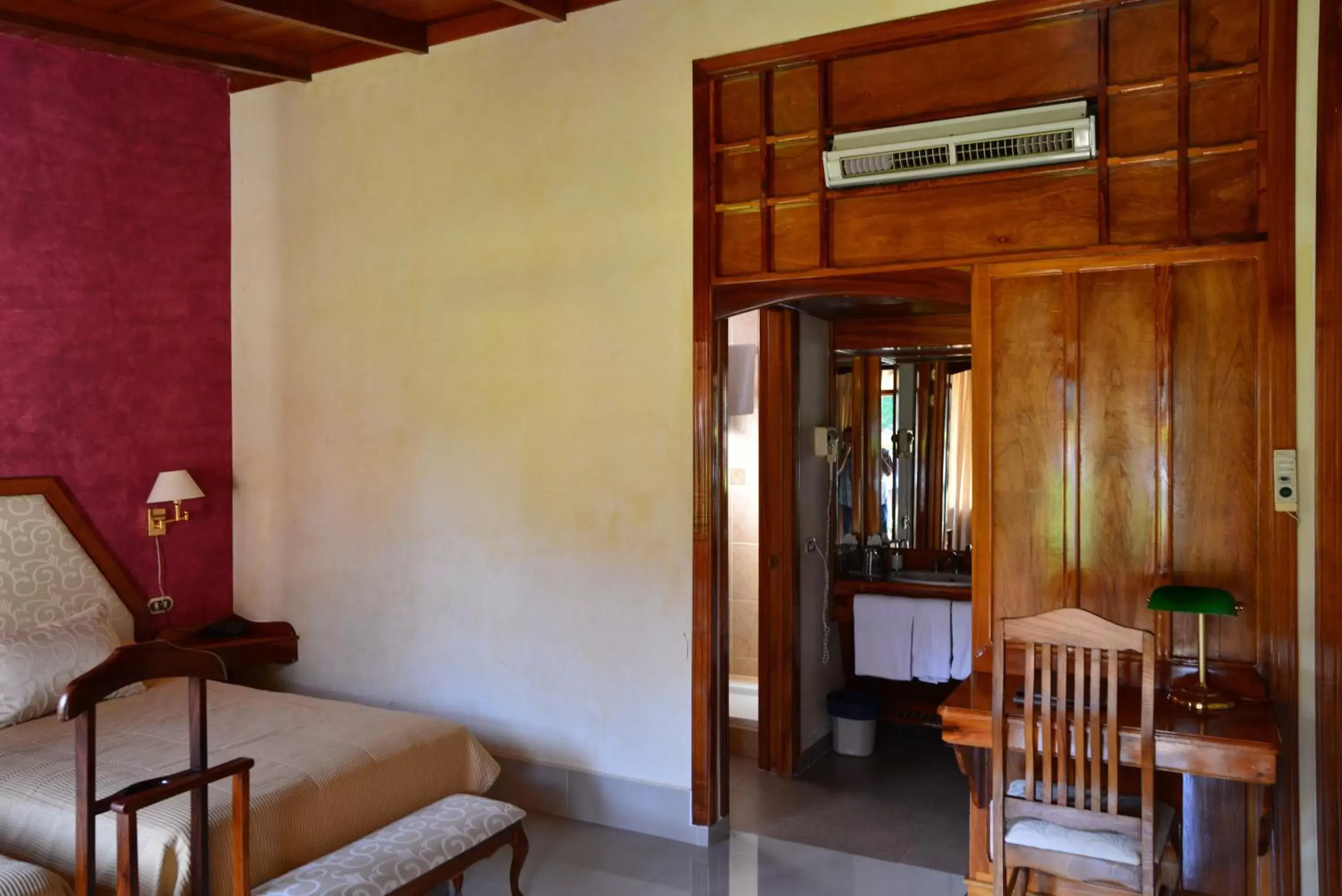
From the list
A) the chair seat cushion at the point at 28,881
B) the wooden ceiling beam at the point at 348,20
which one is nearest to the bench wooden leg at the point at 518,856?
the chair seat cushion at the point at 28,881

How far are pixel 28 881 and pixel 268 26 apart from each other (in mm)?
3668

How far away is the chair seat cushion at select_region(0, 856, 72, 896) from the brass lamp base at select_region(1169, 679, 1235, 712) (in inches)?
125

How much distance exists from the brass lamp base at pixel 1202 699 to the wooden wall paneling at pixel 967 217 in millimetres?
1482

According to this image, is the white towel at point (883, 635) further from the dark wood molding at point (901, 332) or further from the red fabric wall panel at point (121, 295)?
the red fabric wall panel at point (121, 295)

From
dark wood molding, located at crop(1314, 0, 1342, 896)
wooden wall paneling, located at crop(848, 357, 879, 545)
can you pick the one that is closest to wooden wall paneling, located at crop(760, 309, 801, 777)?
wooden wall paneling, located at crop(848, 357, 879, 545)

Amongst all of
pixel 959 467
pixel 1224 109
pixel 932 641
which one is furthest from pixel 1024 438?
pixel 959 467

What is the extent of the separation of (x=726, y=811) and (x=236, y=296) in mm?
3649

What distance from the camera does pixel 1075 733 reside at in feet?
8.93

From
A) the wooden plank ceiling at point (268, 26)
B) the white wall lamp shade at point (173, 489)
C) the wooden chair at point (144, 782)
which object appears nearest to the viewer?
the wooden chair at point (144, 782)

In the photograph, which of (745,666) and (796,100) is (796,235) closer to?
(796,100)

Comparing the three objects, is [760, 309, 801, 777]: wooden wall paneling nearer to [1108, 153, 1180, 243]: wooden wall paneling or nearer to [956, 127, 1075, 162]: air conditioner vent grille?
[956, 127, 1075, 162]: air conditioner vent grille

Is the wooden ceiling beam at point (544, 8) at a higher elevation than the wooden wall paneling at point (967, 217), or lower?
higher

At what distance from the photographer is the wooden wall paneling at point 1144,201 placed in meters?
3.28

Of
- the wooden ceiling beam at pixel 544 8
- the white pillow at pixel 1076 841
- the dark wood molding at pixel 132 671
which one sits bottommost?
the white pillow at pixel 1076 841
